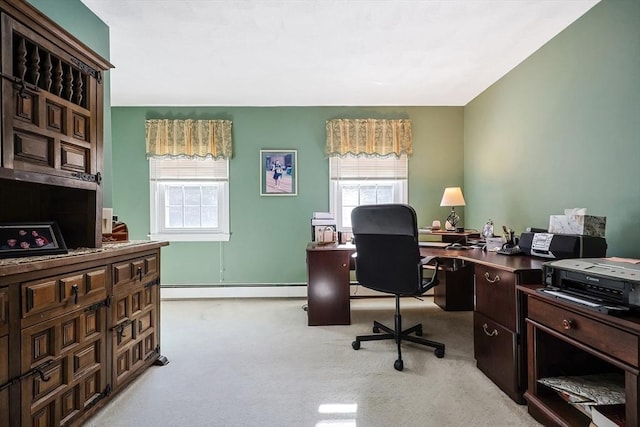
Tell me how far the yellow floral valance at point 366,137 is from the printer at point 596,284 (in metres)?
2.80

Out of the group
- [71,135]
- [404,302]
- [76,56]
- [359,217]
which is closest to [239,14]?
[76,56]

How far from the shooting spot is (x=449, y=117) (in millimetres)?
4281

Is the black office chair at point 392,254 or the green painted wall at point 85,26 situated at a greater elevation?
the green painted wall at point 85,26

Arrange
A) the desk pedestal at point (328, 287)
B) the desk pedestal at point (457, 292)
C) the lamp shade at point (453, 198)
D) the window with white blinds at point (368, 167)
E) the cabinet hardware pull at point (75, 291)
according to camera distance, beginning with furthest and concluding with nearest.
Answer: the window with white blinds at point (368, 167), the lamp shade at point (453, 198), the desk pedestal at point (457, 292), the desk pedestal at point (328, 287), the cabinet hardware pull at point (75, 291)

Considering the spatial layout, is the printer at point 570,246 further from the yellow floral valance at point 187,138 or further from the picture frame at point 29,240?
the yellow floral valance at point 187,138

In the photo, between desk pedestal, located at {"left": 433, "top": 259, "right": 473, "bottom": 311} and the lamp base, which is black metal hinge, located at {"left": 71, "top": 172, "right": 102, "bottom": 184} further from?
the lamp base

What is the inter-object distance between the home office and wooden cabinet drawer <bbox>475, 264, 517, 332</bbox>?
879 millimetres

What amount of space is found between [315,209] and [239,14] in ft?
7.89

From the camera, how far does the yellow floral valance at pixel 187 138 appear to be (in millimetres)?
4082

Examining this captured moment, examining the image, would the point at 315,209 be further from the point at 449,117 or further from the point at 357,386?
the point at 357,386

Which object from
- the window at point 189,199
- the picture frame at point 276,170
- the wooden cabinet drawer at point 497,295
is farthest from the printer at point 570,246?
the window at point 189,199

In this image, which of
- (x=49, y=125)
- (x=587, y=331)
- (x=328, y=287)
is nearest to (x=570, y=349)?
(x=587, y=331)

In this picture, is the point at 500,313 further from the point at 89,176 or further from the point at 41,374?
the point at 89,176

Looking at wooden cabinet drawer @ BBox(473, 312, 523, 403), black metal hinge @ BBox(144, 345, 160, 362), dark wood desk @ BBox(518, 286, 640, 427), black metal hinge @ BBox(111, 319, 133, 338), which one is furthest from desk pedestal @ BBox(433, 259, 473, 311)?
black metal hinge @ BBox(111, 319, 133, 338)
